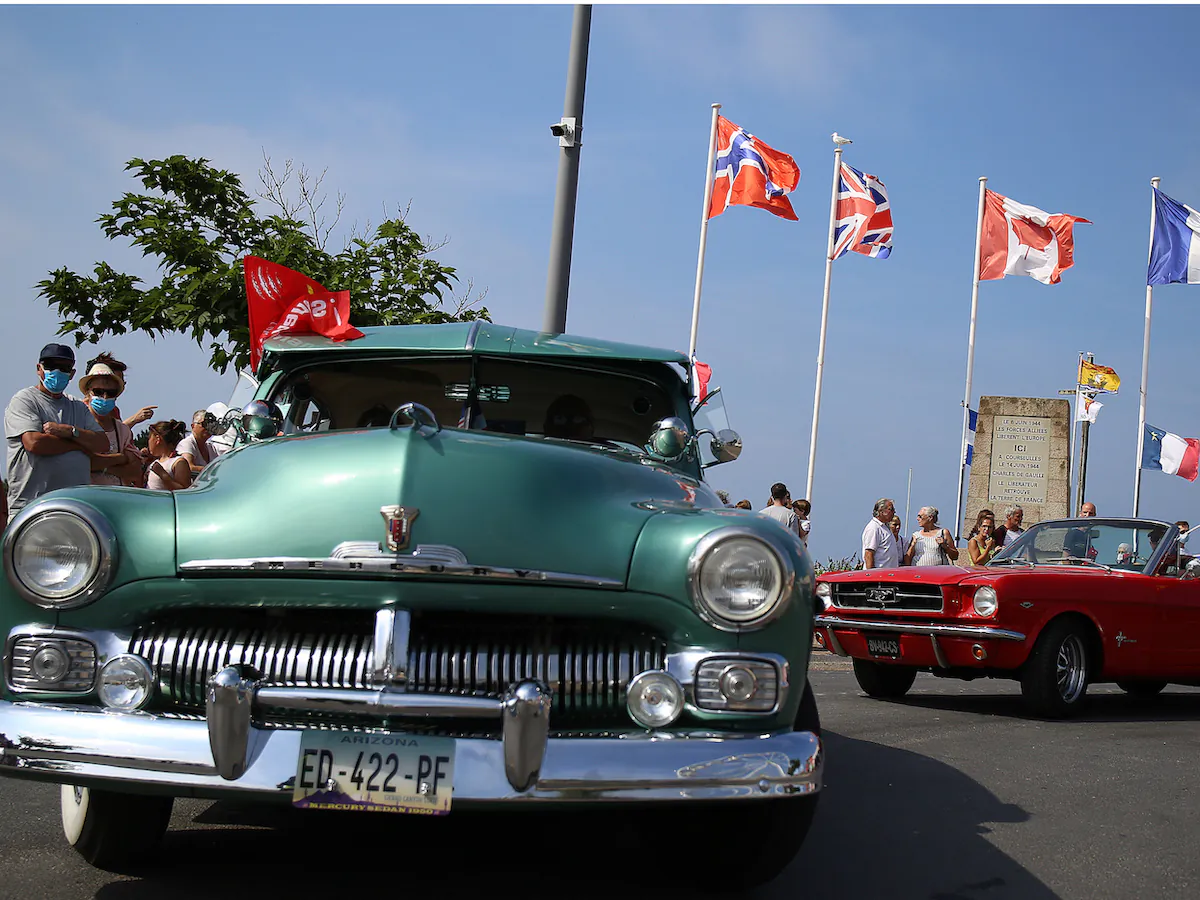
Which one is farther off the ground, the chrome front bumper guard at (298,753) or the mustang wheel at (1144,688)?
the chrome front bumper guard at (298,753)

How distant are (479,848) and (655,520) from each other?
1383mm

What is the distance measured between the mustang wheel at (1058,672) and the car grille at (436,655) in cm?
586

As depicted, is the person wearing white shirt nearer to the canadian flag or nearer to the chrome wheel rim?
the chrome wheel rim

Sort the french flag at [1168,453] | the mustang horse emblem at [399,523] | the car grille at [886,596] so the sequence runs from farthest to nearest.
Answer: the french flag at [1168,453]
the car grille at [886,596]
the mustang horse emblem at [399,523]

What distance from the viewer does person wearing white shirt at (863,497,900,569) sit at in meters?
12.3

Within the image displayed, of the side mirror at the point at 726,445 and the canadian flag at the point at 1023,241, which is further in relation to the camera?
the canadian flag at the point at 1023,241

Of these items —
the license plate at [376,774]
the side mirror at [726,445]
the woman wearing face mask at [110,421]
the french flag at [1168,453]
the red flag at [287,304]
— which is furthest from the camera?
the french flag at [1168,453]

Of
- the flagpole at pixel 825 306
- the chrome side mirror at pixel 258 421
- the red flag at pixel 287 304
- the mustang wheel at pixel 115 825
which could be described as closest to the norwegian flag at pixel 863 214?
the flagpole at pixel 825 306

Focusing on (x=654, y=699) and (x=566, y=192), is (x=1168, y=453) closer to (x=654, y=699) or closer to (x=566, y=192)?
(x=566, y=192)

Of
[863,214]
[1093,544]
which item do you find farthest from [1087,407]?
[1093,544]

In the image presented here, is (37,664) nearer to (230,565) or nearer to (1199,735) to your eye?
(230,565)

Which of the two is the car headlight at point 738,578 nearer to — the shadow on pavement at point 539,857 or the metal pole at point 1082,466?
the shadow on pavement at point 539,857

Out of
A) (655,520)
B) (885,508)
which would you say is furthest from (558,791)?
(885,508)

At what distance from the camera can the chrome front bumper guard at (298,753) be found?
2844mm
